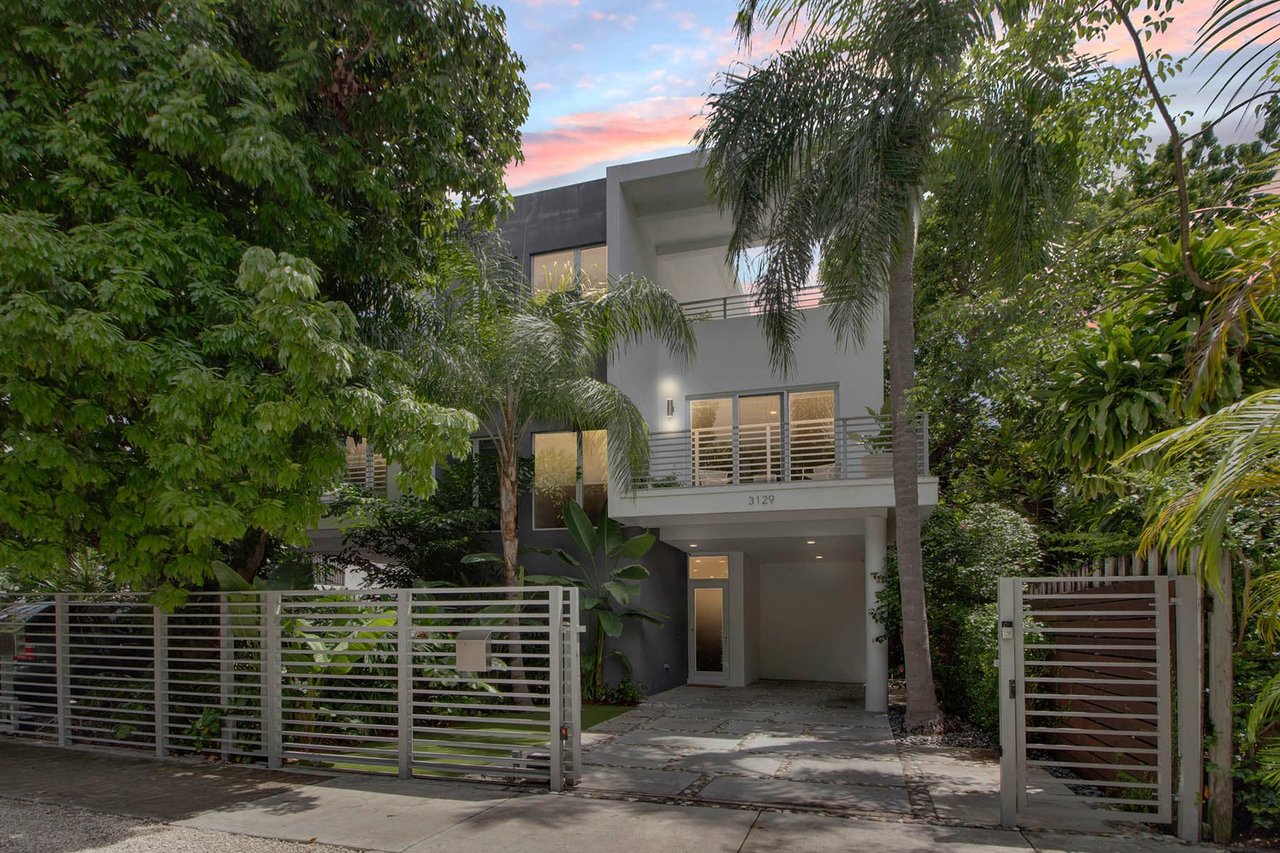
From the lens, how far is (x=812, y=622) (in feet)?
63.7

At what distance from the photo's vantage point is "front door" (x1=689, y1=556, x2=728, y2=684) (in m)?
17.6

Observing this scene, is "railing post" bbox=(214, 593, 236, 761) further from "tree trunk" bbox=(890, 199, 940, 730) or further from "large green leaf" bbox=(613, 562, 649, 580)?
"tree trunk" bbox=(890, 199, 940, 730)

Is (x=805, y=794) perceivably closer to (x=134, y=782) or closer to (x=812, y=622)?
(x=134, y=782)

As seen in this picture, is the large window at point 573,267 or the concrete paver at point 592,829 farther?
the large window at point 573,267

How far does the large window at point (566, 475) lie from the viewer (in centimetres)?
1552

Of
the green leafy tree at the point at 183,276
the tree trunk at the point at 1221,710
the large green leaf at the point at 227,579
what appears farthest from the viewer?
the large green leaf at the point at 227,579

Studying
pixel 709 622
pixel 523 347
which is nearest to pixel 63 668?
pixel 523 347

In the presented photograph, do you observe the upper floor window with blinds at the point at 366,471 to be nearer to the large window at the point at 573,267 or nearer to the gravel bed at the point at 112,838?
the large window at the point at 573,267

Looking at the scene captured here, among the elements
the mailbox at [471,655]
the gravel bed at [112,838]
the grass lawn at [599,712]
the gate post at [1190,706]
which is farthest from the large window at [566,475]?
the gate post at [1190,706]

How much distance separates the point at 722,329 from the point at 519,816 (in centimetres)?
1080

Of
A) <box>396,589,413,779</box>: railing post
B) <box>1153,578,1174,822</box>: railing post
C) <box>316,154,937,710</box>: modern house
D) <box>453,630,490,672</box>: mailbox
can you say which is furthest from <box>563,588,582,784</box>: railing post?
<box>316,154,937,710</box>: modern house

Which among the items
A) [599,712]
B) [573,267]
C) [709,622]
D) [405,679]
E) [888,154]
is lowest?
[599,712]

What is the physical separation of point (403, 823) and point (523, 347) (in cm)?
717

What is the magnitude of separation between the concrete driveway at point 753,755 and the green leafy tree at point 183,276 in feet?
13.3
